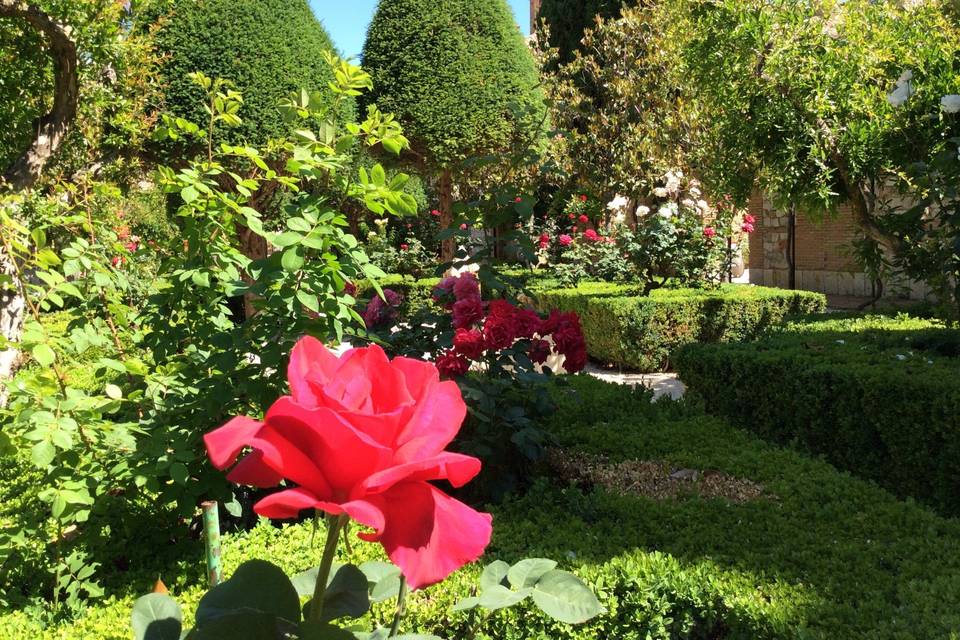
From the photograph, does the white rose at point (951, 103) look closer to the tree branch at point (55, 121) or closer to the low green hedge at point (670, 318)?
the low green hedge at point (670, 318)

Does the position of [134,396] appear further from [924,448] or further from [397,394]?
[924,448]

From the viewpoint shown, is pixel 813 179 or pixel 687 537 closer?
pixel 687 537

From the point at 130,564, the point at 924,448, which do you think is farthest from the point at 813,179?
the point at 130,564

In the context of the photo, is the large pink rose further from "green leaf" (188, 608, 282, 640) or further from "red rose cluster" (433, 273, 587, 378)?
"red rose cluster" (433, 273, 587, 378)

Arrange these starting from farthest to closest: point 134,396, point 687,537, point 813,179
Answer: point 813,179, point 687,537, point 134,396

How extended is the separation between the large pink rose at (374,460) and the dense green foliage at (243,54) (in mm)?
9442

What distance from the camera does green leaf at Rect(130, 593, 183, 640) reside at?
72 centimetres

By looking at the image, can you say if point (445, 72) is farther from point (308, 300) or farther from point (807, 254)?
point (308, 300)

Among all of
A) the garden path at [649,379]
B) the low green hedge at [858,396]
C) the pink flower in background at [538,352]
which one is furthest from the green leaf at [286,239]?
the garden path at [649,379]

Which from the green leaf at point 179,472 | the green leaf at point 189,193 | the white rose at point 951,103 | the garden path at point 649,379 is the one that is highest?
the white rose at point 951,103

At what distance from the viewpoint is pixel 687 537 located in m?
2.72

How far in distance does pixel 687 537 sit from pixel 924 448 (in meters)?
2.09

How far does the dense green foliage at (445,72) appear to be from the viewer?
1271 centimetres

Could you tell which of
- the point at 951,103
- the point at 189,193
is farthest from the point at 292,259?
the point at 951,103
